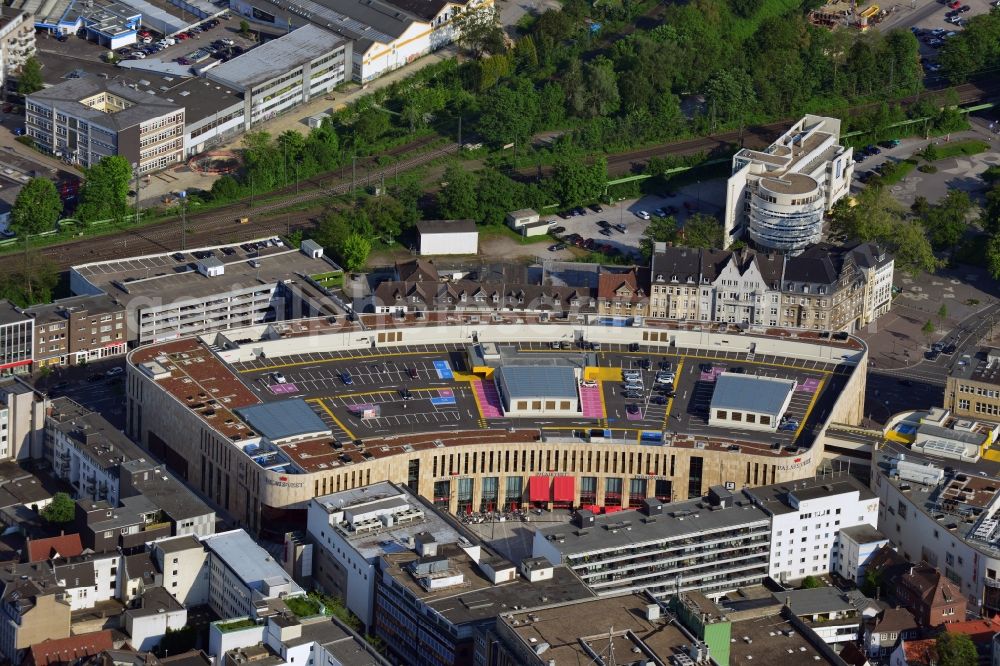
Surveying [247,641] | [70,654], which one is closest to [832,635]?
[247,641]

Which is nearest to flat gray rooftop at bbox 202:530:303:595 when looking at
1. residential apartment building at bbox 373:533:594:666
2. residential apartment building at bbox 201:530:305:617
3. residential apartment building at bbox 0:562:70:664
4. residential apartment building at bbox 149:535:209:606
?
residential apartment building at bbox 201:530:305:617

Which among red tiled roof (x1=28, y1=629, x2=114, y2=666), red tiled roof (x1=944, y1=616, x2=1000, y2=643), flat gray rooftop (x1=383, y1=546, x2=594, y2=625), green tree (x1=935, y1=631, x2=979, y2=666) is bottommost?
red tiled roof (x1=28, y1=629, x2=114, y2=666)

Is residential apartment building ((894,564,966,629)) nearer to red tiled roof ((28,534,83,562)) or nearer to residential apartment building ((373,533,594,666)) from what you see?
residential apartment building ((373,533,594,666))

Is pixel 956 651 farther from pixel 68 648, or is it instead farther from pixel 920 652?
pixel 68 648

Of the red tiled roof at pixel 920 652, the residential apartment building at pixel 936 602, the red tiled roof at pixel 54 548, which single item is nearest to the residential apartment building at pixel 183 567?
the red tiled roof at pixel 54 548

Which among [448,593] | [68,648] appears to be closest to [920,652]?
[448,593]

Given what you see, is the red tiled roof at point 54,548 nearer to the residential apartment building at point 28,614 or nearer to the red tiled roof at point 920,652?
the residential apartment building at point 28,614
